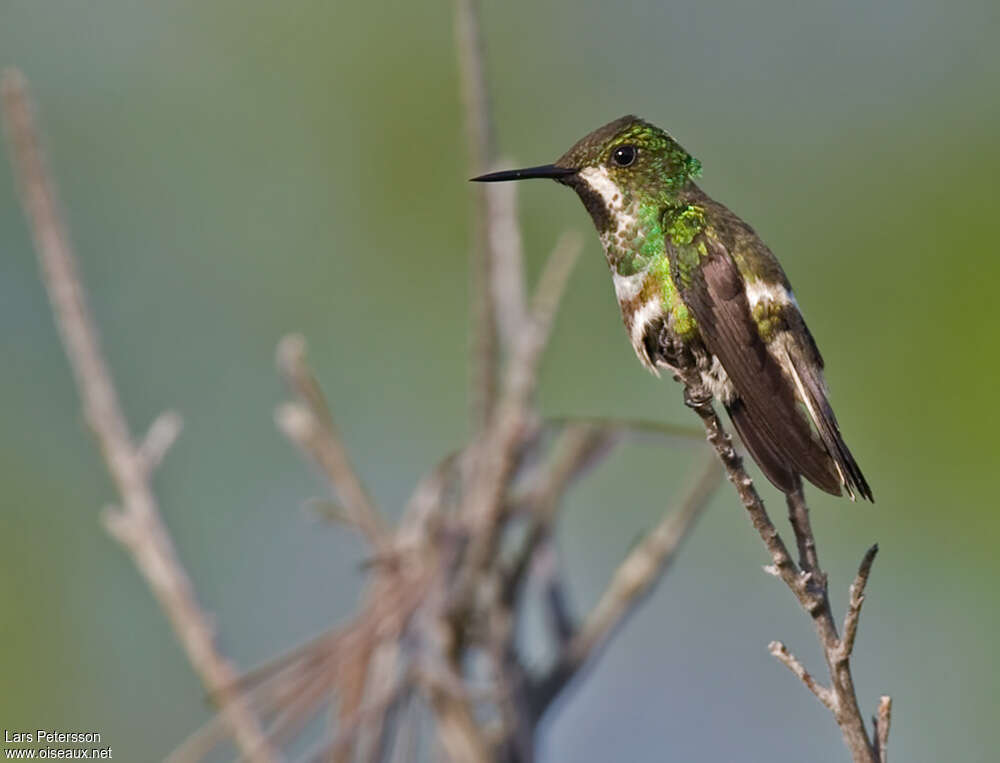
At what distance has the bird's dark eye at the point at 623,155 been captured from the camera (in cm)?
269

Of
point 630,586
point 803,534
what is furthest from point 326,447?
point 803,534

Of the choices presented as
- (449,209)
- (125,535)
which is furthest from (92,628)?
(125,535)

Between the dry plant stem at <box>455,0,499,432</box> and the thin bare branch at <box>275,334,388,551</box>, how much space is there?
276 millimetres

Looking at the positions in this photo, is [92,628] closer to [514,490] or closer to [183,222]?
[183,222]

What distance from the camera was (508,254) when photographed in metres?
2.82

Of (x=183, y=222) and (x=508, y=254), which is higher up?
(x=183, y=222)

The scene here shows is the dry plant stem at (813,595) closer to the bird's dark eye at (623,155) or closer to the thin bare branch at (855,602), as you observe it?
the thin bare branch at (855,602)

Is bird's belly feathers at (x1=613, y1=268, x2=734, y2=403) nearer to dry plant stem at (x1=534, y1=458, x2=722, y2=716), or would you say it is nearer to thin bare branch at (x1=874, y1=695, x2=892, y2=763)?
dry plant stem at (x1=534, y1=458, x2=722, y2=716)

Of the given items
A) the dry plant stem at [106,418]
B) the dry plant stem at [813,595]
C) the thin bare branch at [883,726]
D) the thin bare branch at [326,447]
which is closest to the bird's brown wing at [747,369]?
the dry plant stem at [813,595]

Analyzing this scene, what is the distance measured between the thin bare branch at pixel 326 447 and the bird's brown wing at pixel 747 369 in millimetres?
754

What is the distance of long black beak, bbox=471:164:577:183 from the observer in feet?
8.04

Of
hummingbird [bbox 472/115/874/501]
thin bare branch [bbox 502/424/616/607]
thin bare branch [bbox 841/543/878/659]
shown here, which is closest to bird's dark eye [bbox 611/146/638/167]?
hummingbird [bbox 472/115/874/501]

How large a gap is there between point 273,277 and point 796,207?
218cm

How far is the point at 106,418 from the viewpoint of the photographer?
2557mm
